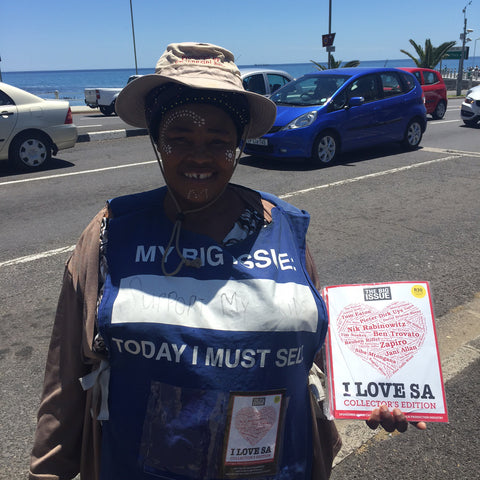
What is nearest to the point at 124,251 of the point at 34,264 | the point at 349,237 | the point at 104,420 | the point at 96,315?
the point at 96,315

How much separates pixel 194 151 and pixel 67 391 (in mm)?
728

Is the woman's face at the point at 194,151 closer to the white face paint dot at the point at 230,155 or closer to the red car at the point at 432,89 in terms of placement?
the white face paint dot at the point at 230,155

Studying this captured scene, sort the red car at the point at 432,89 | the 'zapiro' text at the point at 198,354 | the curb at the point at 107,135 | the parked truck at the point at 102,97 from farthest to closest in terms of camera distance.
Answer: the parked truck at the point at 102,97, the red car at the point at 432,89, the curb at the point at 107,135, the 'zapiro' text at the point at 198,354

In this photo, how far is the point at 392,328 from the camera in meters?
1.52

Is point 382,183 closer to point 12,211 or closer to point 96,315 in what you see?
point 12,211

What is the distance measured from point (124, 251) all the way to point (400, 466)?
6.43ft

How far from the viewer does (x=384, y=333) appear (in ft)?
4.99

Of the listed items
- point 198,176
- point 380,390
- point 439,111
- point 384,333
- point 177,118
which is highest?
point 177,118

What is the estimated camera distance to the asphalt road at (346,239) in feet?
8.91

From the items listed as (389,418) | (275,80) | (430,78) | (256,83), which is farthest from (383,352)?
(430,78)

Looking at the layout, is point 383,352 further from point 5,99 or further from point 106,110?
point 106,110

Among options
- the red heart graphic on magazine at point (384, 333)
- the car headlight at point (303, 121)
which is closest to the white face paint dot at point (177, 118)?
the red heart graphic on magazine at point (384, 333)

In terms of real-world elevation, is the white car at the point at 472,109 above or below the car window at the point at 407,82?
below

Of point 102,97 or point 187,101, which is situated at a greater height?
point 187,101
